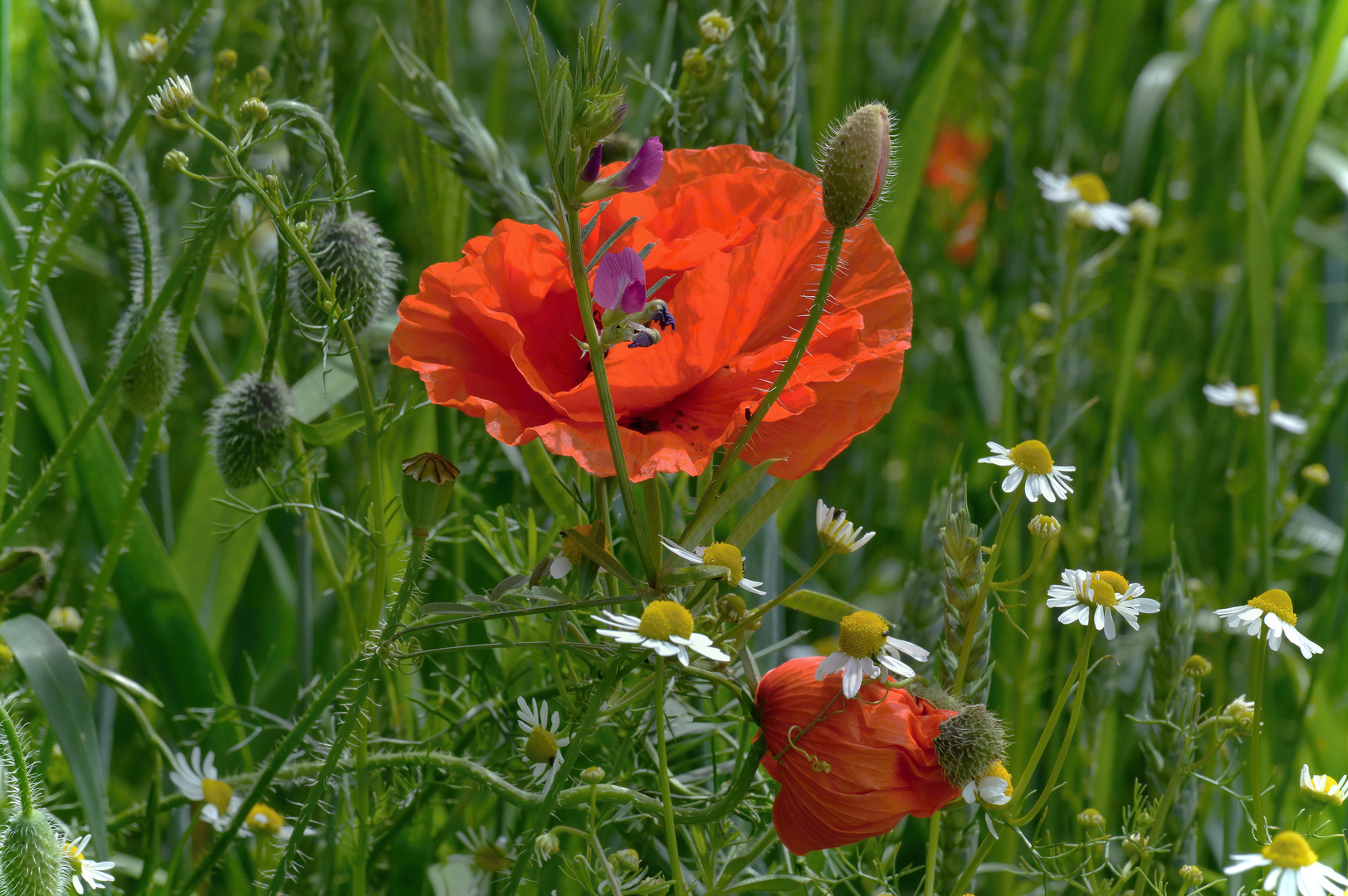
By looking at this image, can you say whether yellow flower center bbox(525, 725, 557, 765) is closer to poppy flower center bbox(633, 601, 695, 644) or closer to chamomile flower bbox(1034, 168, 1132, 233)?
poppy flower center bbox(633, 601, 695, 644)

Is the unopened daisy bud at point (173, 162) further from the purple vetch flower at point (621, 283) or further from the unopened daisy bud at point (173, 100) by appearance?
the purple vetch flower at point (621, 283)

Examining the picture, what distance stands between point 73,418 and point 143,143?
0.39 metres

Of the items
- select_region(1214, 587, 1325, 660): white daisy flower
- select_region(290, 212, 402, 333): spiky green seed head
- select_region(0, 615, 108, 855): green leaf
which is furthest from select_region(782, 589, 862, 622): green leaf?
select_region(0, 615, 108, 855): green leaf

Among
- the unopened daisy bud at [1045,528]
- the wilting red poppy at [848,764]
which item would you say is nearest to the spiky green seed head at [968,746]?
the wilting red poppy at [848,764]

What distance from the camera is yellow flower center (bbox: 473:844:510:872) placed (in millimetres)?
688

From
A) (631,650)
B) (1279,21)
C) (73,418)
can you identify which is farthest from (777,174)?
(1279,21)

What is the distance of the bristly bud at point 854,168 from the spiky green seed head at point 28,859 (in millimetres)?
458

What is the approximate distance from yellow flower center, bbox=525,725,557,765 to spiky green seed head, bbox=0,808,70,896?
0.22 meters

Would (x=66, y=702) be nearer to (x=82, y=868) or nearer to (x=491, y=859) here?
(x=82, y=868)

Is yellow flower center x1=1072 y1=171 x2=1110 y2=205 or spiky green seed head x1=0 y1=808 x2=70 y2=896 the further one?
yellow flower center x1=1072 y1=171 x2=1110 y2=205

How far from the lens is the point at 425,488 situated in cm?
53

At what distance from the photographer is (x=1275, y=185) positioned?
107 centimetres

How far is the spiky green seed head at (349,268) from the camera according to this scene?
2.26ft

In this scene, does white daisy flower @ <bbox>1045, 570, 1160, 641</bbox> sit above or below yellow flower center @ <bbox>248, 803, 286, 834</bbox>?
above
